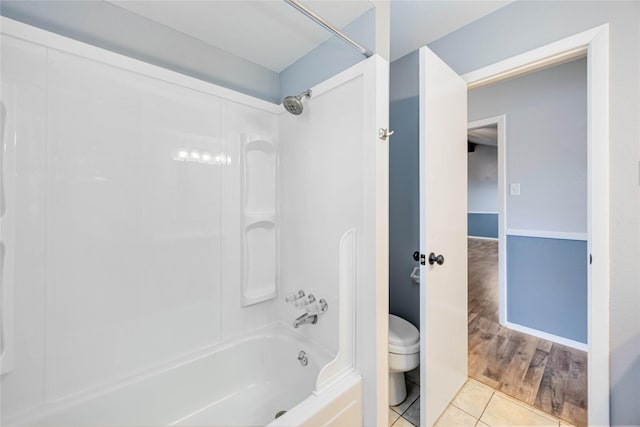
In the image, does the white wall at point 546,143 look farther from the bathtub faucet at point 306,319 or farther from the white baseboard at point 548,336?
the bathtub faucet at point 306,319

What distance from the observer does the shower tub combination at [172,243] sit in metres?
1.08

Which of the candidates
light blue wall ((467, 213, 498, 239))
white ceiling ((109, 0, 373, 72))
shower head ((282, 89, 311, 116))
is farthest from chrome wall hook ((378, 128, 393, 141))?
light blue wall ((467, 213, 498, 239))

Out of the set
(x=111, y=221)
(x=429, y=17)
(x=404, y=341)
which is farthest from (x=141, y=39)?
(x=404, y=341)

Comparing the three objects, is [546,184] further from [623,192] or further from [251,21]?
[251,21]

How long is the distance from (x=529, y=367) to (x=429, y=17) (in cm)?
256

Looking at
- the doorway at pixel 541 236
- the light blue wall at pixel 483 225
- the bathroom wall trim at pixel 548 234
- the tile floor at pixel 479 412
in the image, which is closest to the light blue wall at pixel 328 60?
the doorway at pixel 541 236

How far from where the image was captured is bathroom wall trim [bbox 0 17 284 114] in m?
1.05

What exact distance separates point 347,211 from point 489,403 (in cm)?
150

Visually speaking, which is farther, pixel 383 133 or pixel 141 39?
pixel 141 39

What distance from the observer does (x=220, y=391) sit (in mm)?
1522

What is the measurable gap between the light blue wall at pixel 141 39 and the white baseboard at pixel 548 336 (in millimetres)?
3019

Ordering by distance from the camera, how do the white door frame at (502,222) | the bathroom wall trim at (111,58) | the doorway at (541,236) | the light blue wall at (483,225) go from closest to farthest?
the bathroom wall trim at (111,58) < the doorway at (541,236) < the white door frame at (502,222) < the light blue wall at (483,225)

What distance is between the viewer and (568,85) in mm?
2178

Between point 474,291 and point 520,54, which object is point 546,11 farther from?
point 474,291
